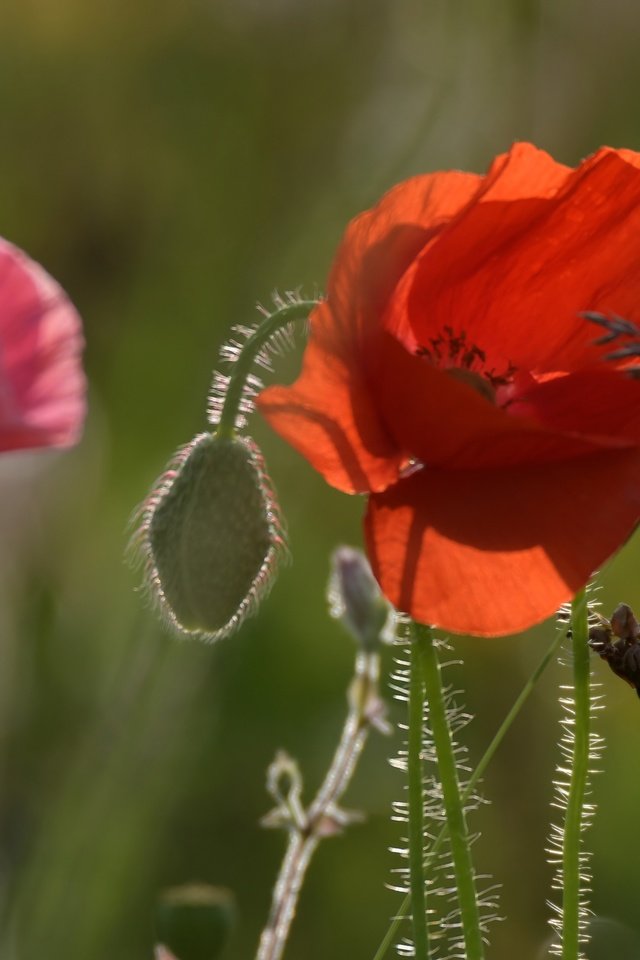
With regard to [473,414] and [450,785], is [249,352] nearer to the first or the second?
[473,414]

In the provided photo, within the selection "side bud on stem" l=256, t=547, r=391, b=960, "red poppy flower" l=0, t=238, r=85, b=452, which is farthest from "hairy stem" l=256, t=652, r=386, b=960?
"red poppy flower" l=0, t=238, r=85, b=452

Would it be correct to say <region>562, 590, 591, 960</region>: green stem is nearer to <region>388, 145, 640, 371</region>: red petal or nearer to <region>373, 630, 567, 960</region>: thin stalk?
<region>373, 630, 567, 960</region>: thin stalk

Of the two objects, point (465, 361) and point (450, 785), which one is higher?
point (465, 361)

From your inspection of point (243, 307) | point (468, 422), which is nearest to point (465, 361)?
point (468, 422)

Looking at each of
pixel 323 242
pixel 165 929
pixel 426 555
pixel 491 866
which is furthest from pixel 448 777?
pixel 323 242

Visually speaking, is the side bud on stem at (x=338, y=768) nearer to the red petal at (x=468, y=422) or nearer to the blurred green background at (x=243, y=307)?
the red petal at (x=468, y=422)

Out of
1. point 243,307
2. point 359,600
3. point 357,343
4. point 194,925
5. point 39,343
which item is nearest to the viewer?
point 39,343
